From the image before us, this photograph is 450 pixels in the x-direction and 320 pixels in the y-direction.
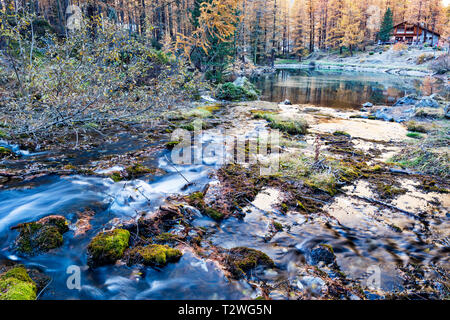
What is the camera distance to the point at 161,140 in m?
10.3

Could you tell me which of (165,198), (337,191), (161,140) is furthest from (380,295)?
(161,140)

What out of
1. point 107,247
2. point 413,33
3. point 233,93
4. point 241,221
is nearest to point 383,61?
point 413,33

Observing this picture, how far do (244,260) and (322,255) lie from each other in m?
1.25

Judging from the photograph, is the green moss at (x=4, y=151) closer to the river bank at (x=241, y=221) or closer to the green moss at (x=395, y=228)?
the river bank at (x=241, y=221)

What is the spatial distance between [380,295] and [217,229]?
2.69 m

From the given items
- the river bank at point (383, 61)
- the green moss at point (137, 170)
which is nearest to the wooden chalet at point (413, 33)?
the river bank at point (383, 61)

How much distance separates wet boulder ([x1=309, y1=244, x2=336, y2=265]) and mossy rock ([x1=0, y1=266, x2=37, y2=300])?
3.82 metres

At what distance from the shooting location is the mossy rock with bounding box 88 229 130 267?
12.8ft

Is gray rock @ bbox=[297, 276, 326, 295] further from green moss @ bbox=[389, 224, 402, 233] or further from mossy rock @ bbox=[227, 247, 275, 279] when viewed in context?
green moss @ bbox=[389, 224, 402, 233]

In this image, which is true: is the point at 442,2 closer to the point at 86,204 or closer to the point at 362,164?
the point at 362,164

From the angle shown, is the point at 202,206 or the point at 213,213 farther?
the point at 202,206

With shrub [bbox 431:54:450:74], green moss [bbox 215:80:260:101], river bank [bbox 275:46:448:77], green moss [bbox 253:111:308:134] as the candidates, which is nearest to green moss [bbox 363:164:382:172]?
green moss [bbox 253:111:308:134]

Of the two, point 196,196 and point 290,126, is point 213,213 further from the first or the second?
point 290,126

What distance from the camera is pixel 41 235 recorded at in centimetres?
431
